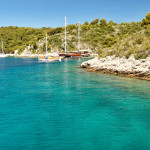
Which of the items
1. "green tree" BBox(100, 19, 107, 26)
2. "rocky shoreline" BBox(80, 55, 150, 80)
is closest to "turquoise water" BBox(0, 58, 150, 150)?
"rocky shoreline" BBox(80, 55, 150, 80)

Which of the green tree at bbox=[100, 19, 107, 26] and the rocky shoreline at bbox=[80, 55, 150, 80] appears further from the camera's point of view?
the green tree at bbox=[100, 19, 107, 26]

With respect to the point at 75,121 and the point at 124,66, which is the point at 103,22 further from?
the point at 75,121

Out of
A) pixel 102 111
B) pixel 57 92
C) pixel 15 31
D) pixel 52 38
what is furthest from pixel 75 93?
pixel 15 31

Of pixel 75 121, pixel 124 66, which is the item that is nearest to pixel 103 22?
pixel 124 66

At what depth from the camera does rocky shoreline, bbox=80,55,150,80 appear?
28786 millimetres

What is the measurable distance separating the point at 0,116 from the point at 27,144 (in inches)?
192

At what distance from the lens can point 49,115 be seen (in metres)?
13.6

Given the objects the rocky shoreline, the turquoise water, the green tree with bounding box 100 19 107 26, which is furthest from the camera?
the green tree with bounding box 100 19 107 26

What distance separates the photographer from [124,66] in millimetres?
32688

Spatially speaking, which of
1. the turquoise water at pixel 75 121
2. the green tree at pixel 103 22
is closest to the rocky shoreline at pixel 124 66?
the turquoise water at pixel 75 121

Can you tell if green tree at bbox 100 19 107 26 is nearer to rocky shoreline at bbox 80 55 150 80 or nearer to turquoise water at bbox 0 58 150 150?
rocky shoreline at bbox 80 55 150 80

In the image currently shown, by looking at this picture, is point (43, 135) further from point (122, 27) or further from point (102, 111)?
point (122, 27)

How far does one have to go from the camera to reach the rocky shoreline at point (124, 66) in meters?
28.8

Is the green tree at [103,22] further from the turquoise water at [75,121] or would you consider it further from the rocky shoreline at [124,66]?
the turquoise water at [75,121]
